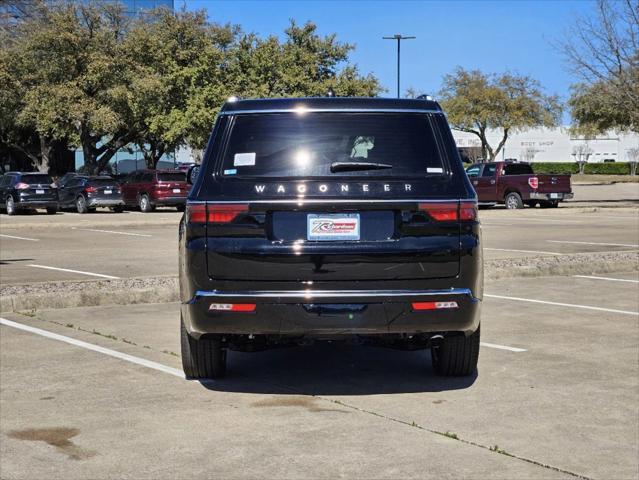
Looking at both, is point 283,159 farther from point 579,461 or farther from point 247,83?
point 247,83

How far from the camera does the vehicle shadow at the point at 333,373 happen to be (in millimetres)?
6500

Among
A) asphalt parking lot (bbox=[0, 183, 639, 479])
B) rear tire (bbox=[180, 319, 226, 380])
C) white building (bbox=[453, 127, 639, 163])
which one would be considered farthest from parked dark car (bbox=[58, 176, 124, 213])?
white building (bbox=[453, 127, 639, 163])

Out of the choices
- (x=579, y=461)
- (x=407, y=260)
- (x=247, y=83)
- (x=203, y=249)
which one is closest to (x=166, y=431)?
(x=203, y=249)

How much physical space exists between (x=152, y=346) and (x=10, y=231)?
17254mm

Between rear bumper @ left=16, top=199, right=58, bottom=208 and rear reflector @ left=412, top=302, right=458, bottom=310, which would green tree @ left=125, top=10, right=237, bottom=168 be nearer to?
rear bumper @ left=16, top=199, right=58, bottom=208

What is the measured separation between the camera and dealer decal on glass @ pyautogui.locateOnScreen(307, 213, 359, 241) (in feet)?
18.8

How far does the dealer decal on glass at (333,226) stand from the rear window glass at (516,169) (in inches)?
1170

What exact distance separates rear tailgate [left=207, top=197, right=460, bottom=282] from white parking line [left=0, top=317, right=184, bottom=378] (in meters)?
1.54

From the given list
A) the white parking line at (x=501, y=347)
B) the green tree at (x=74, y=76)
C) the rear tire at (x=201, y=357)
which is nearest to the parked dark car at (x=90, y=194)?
the green tree at (x=74, y=76)

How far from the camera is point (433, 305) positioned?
580cm

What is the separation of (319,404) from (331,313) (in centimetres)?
69

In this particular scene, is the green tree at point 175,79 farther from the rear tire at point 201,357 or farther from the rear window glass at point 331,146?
the rear window glass at point 331,146

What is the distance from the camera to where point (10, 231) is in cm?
2391

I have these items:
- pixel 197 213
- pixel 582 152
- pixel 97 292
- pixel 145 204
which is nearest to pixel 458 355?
pixel 197 213
